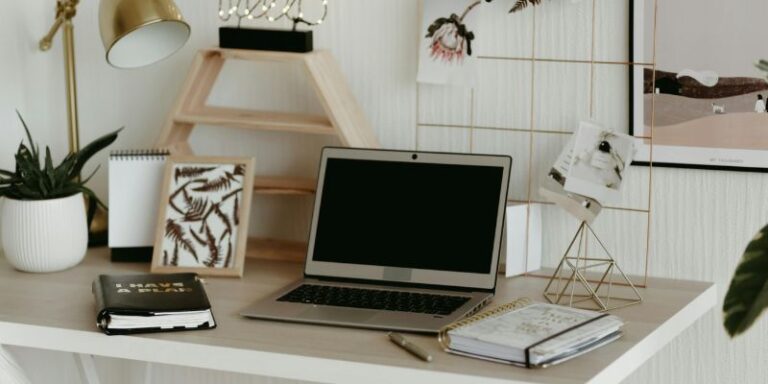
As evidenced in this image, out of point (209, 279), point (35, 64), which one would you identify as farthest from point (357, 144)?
point (35, 64)

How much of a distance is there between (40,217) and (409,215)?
678 mm

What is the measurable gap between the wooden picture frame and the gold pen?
47 centimetres

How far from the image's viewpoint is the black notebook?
1.76 metres

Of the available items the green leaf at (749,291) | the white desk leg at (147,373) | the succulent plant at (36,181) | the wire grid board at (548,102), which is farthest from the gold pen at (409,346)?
the white desk leg at (147,373)

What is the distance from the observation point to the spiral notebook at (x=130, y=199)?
2195 millimetres

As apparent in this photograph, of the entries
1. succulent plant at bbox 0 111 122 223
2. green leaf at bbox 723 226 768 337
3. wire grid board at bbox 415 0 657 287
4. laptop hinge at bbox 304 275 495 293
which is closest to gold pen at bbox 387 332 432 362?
laptop hinge at bbox 304 275 495 293

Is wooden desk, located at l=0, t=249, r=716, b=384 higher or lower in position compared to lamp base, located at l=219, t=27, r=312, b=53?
lower

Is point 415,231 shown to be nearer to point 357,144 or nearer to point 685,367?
point 357,144

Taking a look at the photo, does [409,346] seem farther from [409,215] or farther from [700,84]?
[700,84]

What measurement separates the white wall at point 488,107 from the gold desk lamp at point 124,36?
0.34 ft

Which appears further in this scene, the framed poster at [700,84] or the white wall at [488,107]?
the white wall at [488,107]

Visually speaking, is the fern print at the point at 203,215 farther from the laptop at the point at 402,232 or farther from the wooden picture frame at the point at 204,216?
the laptop at the point at 402,232

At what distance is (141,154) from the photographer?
2201 millimetres

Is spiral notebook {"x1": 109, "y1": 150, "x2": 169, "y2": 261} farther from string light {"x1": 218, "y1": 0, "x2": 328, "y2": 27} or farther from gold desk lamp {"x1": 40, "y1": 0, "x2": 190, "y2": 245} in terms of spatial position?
string light {"x1": 218, "y1": 0, "x2": 328, "y2": 27}
